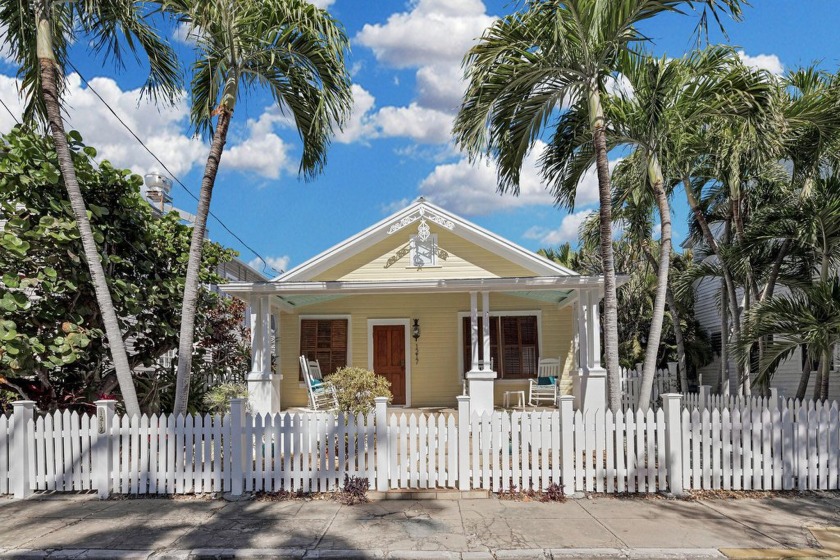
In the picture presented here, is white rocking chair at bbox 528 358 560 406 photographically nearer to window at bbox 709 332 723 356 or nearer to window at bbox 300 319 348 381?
window at bbox 300 319 348 381

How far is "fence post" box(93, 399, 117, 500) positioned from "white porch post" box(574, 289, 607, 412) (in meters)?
7.82

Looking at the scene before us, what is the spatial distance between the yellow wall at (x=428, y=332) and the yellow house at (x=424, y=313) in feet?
0.08

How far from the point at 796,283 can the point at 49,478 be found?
1261 cm

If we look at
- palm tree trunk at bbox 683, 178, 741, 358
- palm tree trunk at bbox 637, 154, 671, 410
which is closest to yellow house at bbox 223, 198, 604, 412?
palm tree trunk at bbox 683, 178, 741, 358

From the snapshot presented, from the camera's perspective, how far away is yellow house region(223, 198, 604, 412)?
483 inches

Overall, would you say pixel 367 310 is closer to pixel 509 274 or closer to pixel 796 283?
pixel 509 274

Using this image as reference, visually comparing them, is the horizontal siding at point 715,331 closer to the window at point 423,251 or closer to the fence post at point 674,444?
the window at point 423,251

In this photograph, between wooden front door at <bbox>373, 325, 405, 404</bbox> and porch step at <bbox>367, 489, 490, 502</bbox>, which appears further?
wooden front door at <bbox>373, 325, 405, 404</bbox>

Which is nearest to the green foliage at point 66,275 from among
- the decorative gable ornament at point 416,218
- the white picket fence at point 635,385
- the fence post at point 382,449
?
the fence post at point 382,449

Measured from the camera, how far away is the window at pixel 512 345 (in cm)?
1473

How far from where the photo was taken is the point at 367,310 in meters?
14.9

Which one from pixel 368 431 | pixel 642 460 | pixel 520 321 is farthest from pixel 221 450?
pixel 520 321

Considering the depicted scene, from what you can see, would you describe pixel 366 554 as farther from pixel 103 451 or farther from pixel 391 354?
pixel 391 354

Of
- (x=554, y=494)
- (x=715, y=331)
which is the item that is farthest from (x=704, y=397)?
(x=715, y=331)
